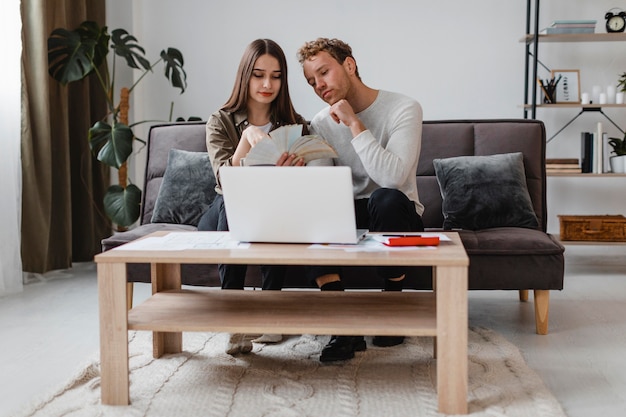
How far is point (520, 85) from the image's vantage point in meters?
4.32

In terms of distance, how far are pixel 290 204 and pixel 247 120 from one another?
2.69 ft

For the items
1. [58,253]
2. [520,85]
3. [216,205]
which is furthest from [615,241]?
[58,253]

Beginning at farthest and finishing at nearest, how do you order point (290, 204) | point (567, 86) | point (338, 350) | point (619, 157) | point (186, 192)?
1. point (567, 86)
2. point (619, 157)
3. point (186, 192)
4. point (338, 350)
5. point (290, 204)

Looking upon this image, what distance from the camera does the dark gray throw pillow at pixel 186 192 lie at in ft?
9.59

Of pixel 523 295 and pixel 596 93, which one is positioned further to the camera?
pixel 596 93

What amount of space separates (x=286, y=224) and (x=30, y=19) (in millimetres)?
2408

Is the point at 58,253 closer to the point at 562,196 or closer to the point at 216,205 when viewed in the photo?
the point at 216,205

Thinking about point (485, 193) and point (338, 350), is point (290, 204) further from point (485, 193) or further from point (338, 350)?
point (485, 193)

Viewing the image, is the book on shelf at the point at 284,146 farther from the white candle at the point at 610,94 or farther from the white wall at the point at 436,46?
the white candle at the point at 610,94

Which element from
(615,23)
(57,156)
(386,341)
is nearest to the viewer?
(386,341)

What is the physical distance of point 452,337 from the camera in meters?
1.66

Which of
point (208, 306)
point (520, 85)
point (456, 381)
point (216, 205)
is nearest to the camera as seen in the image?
point (456, 381)

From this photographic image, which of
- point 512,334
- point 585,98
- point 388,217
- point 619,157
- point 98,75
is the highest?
point 98,75

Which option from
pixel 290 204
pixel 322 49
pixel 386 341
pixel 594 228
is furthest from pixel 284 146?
pixel 594 228
